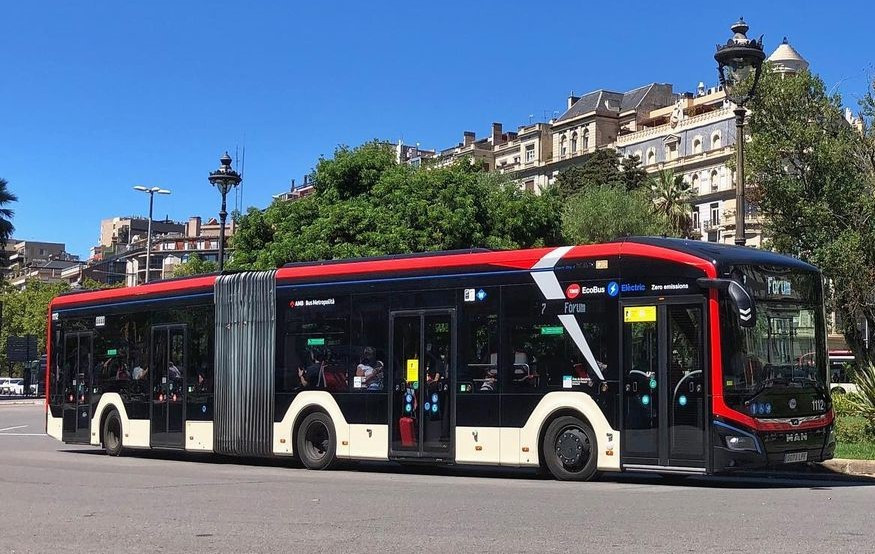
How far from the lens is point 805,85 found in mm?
24719

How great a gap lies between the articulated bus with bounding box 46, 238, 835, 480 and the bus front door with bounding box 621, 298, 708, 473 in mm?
20

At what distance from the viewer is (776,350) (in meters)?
14.0

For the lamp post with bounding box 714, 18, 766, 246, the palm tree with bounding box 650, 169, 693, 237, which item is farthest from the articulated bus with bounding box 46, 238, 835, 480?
the palm tree with bounding box 650, 169, 693, 237

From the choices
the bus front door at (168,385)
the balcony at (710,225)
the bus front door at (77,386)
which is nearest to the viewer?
the bus front door at (168,385)

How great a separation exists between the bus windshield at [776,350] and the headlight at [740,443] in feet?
1.20

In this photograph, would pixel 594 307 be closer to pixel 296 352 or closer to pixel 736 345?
pixel 736 345

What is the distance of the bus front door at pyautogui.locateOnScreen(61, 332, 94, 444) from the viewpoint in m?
22.3

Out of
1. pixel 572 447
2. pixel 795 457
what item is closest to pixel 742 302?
pixel 795 457

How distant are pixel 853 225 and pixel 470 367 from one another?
12011 mm

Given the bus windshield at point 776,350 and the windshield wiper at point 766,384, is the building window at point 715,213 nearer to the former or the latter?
the bus windshield at point 776,350

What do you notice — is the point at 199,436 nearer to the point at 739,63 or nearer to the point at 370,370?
the point at 370,370

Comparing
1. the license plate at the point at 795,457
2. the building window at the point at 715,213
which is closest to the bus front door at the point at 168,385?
the license plate at the point at 795,457

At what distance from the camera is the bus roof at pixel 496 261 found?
14039 millimetres

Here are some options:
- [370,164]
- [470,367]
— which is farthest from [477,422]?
[370,164]
